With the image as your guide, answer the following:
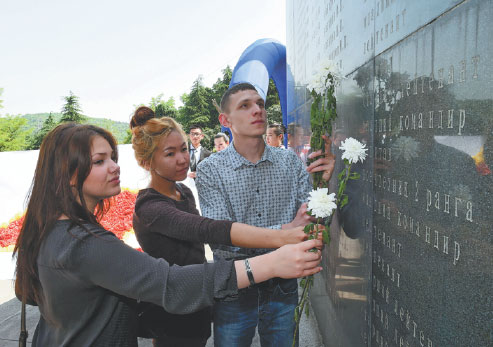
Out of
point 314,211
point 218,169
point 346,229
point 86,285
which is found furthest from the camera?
point 346,229

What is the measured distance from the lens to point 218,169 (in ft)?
7.56

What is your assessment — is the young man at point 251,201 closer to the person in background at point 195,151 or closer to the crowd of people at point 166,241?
the crowd of people at point 166,241

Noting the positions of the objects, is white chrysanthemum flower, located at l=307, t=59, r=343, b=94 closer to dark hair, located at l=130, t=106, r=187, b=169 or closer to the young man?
the young man

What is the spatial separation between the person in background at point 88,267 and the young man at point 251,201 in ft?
2.48

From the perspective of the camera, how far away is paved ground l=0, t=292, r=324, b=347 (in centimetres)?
394

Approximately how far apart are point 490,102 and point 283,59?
1139 centimetres

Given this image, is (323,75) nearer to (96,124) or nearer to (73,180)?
(96,124)

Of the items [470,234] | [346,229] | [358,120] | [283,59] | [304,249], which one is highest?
[283,59]

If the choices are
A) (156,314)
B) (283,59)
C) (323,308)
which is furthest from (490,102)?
(283,59)

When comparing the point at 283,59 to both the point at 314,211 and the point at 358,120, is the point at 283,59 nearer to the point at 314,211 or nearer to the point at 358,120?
the point at 358,120

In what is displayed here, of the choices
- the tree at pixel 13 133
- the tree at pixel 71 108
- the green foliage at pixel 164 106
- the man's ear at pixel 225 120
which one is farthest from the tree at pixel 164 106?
the man's ear at pixel 225 120

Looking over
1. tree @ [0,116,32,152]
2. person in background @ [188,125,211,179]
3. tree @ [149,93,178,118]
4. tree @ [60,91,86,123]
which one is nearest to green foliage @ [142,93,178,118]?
tree @ [149,93,178,118]

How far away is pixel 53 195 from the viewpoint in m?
1.50

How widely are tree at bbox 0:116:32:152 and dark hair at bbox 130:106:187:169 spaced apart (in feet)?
129
